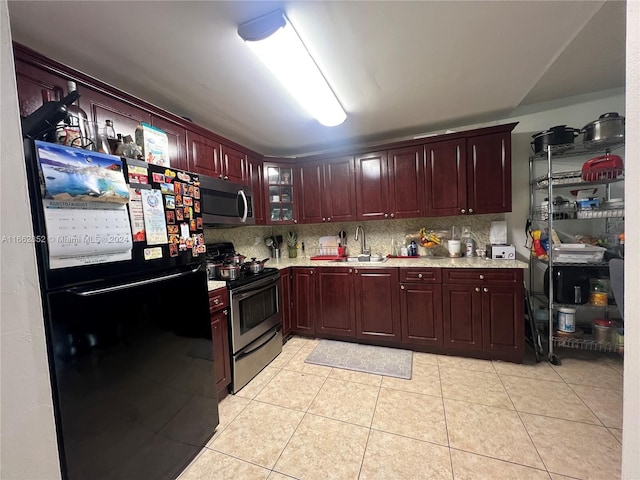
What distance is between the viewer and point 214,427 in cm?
150

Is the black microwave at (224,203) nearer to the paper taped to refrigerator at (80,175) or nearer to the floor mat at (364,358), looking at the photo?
the paper taped to refrigerator at (80,175)

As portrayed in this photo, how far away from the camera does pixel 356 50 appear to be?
1495 mm

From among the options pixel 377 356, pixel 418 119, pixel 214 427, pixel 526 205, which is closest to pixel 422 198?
pixel 418 119

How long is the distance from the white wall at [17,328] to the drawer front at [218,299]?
1.00 m

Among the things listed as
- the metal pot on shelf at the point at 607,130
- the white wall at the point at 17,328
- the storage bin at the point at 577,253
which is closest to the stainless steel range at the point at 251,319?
the white wall at the point at 17,328

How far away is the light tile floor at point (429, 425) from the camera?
1253mm

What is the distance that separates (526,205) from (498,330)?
1407mm

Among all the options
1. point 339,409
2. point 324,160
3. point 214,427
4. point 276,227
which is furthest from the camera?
point 276,227

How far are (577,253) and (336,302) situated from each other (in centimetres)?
224

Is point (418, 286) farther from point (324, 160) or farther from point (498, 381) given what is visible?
point (324, 160)

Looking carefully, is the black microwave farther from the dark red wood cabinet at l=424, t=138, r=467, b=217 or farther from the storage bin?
the storage bin

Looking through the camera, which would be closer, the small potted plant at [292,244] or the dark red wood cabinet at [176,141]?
the dark red wood cabinet at [176,141]

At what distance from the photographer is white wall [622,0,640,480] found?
47cm

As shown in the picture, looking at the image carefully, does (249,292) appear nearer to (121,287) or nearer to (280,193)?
(121,287)
